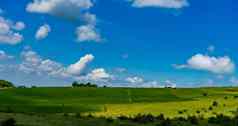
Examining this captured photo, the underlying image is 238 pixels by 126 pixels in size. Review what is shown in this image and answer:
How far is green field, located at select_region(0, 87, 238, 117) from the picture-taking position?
68688mm

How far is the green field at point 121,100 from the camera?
225 feet

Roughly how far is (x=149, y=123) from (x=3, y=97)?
4545 cm

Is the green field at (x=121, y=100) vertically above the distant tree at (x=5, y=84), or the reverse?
the distant tree at (x=5, y=84)

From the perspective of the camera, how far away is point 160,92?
10794cm

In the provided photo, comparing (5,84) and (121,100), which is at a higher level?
(5,84)

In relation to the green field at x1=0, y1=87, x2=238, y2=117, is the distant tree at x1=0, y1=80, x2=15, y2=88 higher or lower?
higher

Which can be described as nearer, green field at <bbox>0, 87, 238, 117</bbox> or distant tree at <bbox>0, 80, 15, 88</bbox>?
green field at <bbox>0, 87, 238, 117</bbox>

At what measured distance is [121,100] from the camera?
287 ft

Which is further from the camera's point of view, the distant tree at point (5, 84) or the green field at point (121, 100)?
the distant tree at point (5, 84)

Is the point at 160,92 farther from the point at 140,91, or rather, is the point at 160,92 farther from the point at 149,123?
the point at 149,123

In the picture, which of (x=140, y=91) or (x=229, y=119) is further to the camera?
(x=140, y=91)

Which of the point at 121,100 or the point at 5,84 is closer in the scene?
the point at 121,100

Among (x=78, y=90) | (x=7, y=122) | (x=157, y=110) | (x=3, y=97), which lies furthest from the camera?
(x=78, y=90)

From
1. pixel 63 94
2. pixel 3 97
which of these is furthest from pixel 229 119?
pixel 63 94
